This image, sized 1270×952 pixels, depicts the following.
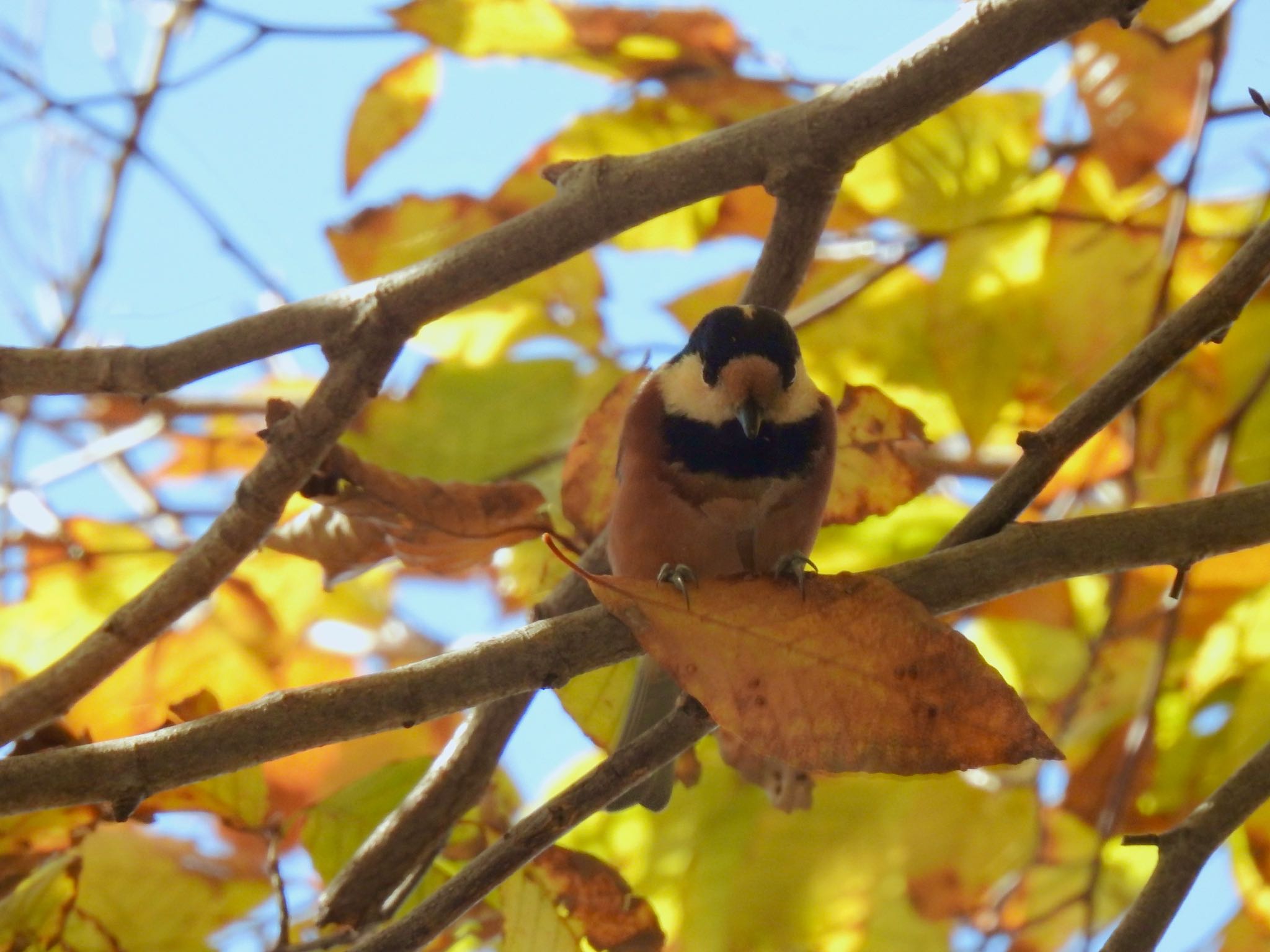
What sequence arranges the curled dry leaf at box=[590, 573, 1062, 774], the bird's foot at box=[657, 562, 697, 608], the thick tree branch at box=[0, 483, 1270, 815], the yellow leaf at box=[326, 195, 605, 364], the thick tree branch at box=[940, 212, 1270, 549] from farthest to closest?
the yellow leaf at box=[326, 195, 605, 364], the bird's foot at box=[657, 562, 697, 608], the thick tree branch at box=[940, 212, 1270, 549], the thick tree branch at box=[0, 483, 1270, 815], the curled dry leaf at box=[590, 573, 1062, 774]

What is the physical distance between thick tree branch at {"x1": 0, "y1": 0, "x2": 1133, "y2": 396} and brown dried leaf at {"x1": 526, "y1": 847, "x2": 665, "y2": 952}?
1118 millimetres

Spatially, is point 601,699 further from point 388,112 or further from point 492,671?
point 388,112

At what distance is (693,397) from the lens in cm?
301

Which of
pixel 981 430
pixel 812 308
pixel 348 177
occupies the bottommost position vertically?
pixel 981 430

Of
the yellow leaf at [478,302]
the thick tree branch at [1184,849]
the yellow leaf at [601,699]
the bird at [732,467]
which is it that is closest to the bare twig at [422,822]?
the yellow leaf at [601,699]

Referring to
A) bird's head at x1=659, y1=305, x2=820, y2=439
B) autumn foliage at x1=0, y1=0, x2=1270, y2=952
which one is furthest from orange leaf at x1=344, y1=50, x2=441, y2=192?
bird's head at x1=659, y1=305, x2=820, y2=439

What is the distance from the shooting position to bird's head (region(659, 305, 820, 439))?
9.44 ft

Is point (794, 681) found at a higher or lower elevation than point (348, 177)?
lower

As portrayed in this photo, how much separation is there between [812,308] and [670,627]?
69.5 inches

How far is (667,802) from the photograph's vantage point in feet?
10.1

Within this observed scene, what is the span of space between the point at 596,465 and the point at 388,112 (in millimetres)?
1184

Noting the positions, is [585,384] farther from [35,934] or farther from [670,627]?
[35,934]

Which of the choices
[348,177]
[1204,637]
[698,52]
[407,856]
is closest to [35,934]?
[407,856]

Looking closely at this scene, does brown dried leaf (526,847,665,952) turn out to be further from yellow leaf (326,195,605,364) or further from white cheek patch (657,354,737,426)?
yellow leaf (326,195,605,364)
